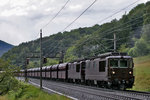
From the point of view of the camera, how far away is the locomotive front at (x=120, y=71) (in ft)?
92.3

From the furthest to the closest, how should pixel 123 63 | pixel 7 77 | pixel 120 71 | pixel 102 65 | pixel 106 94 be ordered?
1. pixel 7 77
2. pixel 102 65
3. pixel 123 63
4. pixel 120 71
5. pixel 106 94

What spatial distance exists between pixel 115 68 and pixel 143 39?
70.6 metres

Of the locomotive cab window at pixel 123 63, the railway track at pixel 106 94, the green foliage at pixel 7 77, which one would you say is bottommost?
the railway track at pixel 106 94

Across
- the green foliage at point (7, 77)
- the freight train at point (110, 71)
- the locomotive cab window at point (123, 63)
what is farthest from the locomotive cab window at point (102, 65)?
the green foliage at point (7, 77)

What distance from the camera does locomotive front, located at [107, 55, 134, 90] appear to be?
2814 centimetres

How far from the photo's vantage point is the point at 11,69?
100ft

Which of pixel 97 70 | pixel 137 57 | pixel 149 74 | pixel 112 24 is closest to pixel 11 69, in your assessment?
pixel 97 70

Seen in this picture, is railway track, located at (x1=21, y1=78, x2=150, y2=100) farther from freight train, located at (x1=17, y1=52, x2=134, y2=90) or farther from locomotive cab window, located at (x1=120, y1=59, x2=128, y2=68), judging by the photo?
locomotive cab window, located at (x1=120, y1=59, x2=128, y2=68)

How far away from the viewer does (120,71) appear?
28.3m

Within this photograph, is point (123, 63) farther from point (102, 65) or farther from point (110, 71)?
point (102, 65)

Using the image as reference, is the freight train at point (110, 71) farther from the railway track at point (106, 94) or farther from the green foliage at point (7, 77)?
the railway track at point (106, 94)

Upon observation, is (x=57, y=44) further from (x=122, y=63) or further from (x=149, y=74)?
(x=122, y=63)

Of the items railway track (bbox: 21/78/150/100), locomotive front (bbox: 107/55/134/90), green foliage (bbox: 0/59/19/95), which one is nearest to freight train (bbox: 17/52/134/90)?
locomotive front (bbox: 107/55/134/90)

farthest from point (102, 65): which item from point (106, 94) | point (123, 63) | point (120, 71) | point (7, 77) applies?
point (7, 77)
